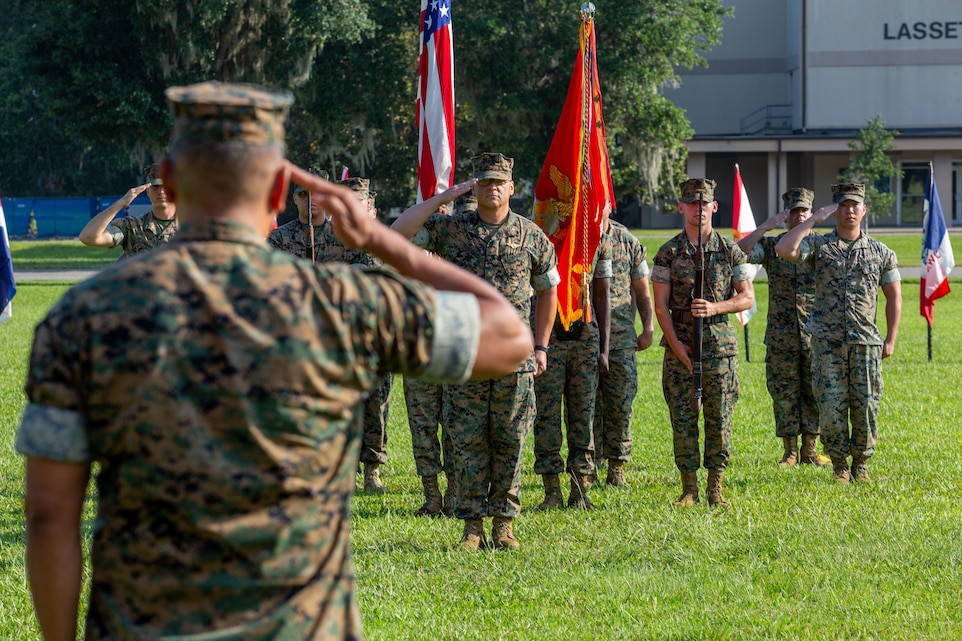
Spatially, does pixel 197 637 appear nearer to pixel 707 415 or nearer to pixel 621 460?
pixel 707 415

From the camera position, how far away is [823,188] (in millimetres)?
58688

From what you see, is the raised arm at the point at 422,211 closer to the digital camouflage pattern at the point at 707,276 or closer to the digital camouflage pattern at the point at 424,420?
the digital camouflage pattern at the point at 424,420

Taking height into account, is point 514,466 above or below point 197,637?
below

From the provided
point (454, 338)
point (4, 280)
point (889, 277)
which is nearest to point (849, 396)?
point (889, 277)

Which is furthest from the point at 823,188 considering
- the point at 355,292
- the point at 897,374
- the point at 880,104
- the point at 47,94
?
the point at 355,292

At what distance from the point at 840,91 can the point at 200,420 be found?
57.5 meters

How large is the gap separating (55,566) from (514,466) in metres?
5.18

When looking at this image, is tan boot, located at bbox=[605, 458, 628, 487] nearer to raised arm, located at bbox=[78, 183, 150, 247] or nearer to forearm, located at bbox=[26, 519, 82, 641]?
raised arm, located at bbox=[78, 183, 150, 247]

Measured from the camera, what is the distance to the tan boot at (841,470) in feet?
32.5

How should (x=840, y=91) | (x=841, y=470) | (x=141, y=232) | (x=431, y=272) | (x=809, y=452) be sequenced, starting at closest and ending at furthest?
(x=431, y=272) < (x=141, y=232) < (x=841, y=470) < (x=809, y=452) < (x=840, y=91)

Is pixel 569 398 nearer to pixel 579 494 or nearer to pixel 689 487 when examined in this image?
pixel 579 494

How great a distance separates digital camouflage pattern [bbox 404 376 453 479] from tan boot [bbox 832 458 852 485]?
121 inches

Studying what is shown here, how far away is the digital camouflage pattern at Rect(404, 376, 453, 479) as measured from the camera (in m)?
9.25

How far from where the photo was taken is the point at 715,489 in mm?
9078
